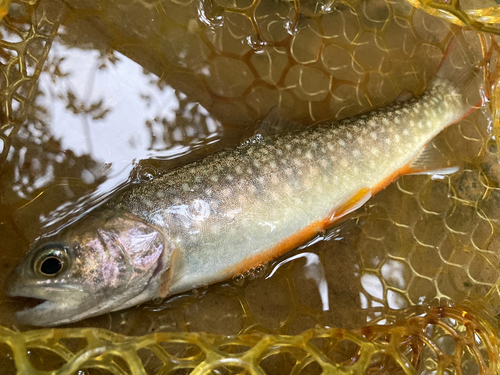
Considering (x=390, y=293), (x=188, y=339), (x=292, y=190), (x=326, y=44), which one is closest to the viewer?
(x=188, y=339)

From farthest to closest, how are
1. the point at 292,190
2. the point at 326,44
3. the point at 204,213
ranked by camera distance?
1. the point at 326,44
2. the point at 292,190
3. the point at 204,213

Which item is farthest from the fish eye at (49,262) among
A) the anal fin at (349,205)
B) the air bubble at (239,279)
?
the anal fin at (349,205)

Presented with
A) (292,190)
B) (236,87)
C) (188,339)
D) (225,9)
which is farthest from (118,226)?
(225,9)

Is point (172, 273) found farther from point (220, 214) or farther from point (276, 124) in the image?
point (276, 124)

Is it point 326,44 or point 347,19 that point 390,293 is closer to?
point 326,44

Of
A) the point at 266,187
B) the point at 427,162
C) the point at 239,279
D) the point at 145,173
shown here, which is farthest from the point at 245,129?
the point at 427,162

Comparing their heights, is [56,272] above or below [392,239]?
above

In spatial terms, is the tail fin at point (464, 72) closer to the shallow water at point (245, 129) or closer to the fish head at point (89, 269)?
the shallow water at point (245, 129)

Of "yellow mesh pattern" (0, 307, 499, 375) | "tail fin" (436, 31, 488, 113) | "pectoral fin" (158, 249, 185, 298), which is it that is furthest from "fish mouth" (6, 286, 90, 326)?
"tail fin" (436, 31, 488, 113)
